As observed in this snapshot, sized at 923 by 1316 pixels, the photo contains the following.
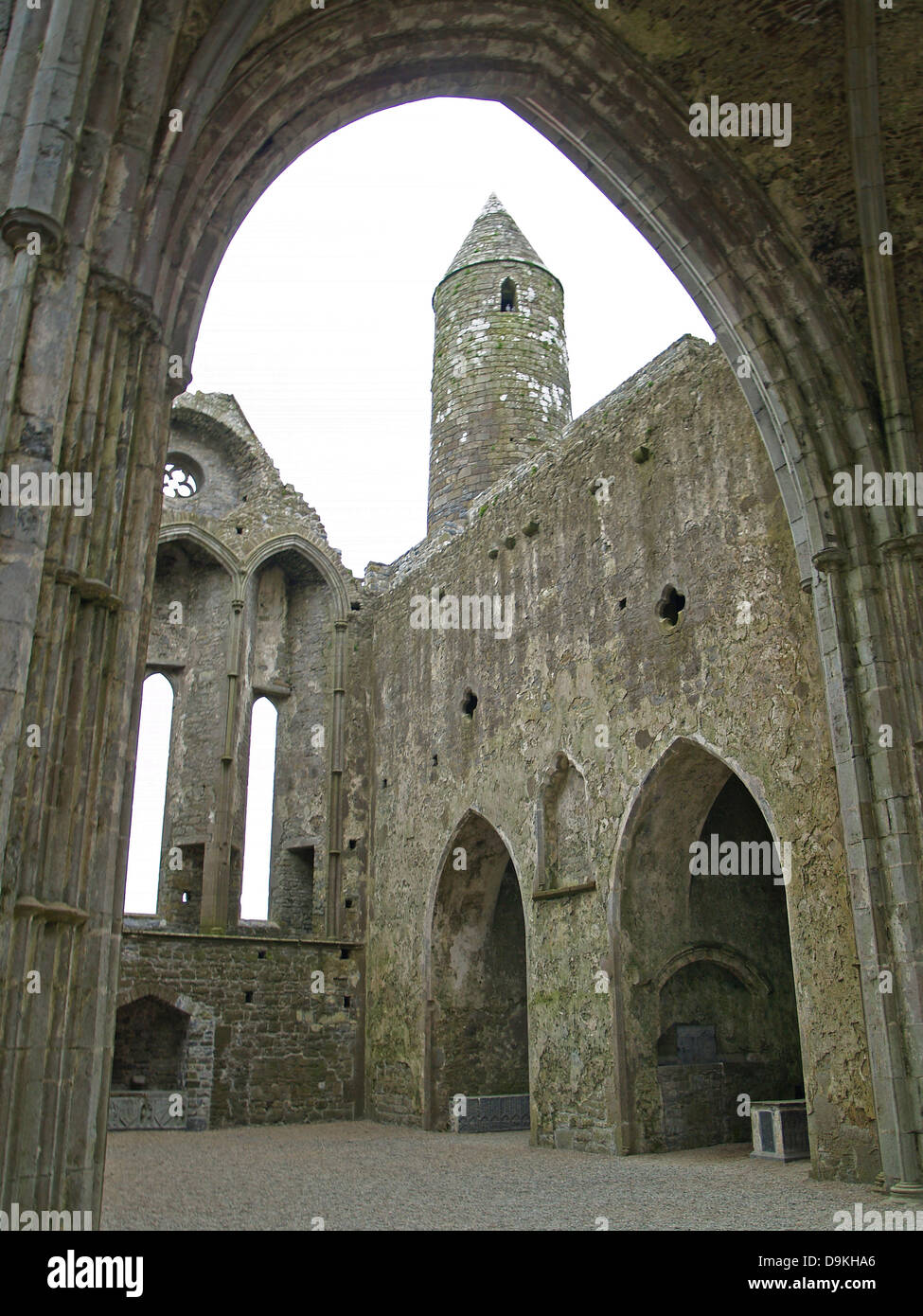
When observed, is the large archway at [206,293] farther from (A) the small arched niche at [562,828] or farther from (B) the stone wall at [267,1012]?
(B) the stone wall at [267,1012]

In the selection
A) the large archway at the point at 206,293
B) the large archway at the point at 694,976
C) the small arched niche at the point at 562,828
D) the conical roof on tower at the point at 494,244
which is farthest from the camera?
the conical roof on tower at the point at 494,244

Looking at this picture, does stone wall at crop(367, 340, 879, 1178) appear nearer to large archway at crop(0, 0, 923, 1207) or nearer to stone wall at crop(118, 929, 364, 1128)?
stone wall at crop(118, 929, 364, 1128)

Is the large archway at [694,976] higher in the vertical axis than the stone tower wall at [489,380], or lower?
lower

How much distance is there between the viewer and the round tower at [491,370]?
45.9 feet

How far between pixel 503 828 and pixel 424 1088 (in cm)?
291

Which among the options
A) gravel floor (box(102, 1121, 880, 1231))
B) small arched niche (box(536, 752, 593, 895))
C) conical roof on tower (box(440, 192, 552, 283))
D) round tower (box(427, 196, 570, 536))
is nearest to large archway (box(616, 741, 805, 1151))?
gravel floor (box(102, 1121, 880, 1231))

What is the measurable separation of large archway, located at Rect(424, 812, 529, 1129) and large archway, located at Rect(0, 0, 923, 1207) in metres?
5.44

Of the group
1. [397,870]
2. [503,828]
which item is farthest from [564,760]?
[397,870]

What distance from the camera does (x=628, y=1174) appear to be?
7.04m

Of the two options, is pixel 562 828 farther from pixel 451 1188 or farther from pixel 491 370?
pixel 491 370

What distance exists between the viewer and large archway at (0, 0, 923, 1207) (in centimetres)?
382

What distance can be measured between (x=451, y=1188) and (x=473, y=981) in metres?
5.02

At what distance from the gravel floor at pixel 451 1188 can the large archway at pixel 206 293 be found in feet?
3.35

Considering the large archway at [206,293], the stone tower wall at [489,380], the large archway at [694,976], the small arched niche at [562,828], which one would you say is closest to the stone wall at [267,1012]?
the small arched niche at [562,828]
